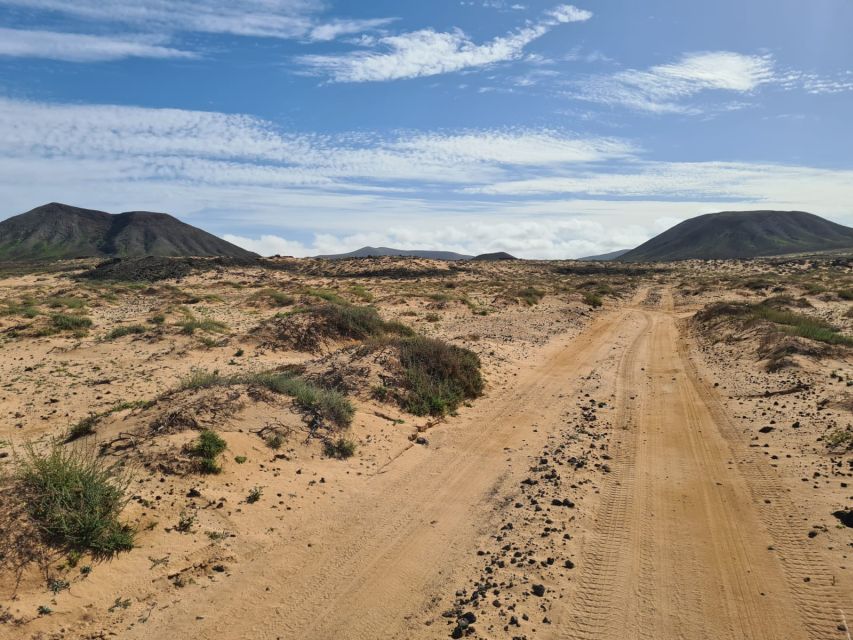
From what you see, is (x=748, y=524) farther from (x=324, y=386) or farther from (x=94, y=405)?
(x=94, y=405)

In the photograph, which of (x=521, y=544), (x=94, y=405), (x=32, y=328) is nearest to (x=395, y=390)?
(x=521, y=544)

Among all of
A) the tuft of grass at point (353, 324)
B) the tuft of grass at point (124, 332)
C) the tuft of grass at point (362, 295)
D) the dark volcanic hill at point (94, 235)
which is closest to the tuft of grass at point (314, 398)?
the tuft of grass at point (353, 324)

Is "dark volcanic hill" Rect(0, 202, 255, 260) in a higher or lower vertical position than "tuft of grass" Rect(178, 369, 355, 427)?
higher

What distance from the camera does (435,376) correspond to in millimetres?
13539

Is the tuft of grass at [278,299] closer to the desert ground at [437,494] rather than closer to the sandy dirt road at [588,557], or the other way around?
the desert ground at [437,494]

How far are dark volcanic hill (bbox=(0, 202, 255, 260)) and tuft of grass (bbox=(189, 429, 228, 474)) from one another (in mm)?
142645

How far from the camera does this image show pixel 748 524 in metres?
6.92

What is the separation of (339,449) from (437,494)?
7.61ft

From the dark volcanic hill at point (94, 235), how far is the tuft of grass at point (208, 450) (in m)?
143

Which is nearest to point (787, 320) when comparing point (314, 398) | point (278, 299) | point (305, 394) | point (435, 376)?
point (435, 376)

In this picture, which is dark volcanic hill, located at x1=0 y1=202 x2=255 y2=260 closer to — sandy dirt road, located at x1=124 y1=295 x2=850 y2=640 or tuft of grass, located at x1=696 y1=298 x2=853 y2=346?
tuft of grass, located at x1=696 y1=298 x2=853 y2=346

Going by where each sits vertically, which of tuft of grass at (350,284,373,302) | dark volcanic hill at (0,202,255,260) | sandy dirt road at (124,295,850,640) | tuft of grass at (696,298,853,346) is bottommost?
sandy dirt road at (124,295,850,640)

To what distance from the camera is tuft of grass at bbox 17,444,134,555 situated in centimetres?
600

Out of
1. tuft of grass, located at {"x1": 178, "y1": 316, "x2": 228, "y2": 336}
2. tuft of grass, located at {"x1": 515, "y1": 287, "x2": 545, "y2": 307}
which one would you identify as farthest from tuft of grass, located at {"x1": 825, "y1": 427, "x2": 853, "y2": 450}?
tuft of grass, located at {"x1": 515, "y1": 287, "x2": 545, "y2": 307}
